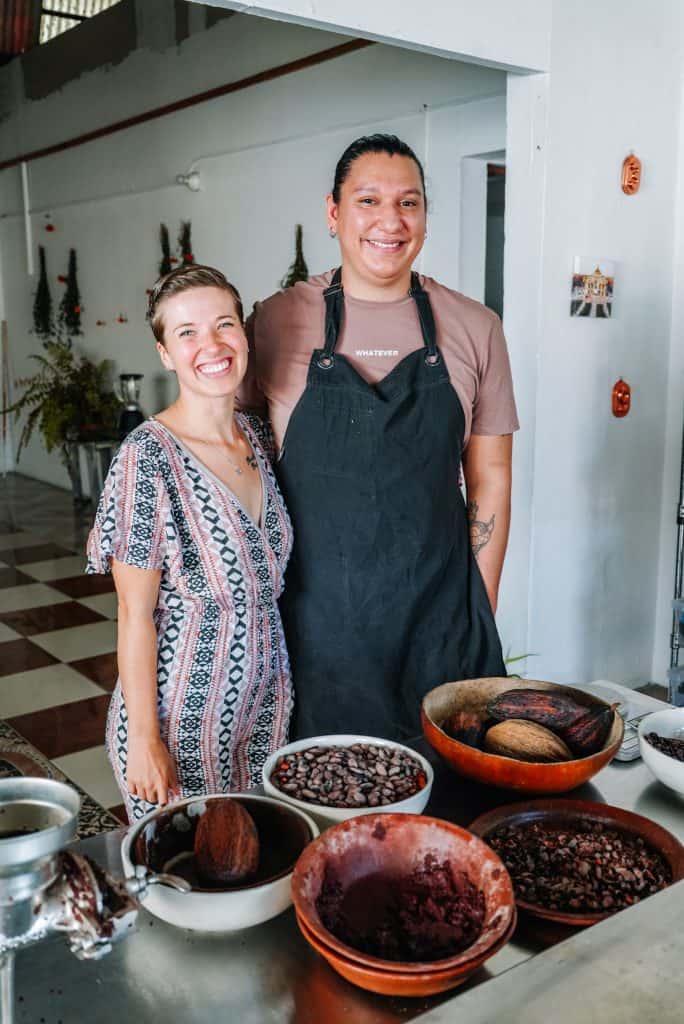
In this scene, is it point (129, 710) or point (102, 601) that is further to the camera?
point (102, 601)

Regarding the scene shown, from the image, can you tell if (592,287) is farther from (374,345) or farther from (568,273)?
(374,345)

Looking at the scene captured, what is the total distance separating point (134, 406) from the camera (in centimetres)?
744

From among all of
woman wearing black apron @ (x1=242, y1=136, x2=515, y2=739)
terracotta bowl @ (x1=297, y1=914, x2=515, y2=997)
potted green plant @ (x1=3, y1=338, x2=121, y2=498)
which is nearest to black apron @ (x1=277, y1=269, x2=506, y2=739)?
woman wearing black apron @ (x1=242, y1=136, x2=515, y2=739)

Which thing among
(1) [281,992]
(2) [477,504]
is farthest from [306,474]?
(1) [281,992]

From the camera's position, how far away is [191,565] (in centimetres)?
172

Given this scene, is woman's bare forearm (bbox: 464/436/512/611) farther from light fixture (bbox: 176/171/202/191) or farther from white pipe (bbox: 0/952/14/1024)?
light fixture (bbox: 176/171/202/191)

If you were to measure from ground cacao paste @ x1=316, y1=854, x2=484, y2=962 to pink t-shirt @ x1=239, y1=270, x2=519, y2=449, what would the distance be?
1.13 m

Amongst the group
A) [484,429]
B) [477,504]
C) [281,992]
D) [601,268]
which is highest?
[601,268]

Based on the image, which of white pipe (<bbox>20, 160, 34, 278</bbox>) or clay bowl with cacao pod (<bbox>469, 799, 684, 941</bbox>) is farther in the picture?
white pipe (<bbox>20, 160, 34, 278</bbox>)

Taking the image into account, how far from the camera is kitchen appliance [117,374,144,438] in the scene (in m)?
7.23

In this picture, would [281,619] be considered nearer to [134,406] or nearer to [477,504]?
[477,504]

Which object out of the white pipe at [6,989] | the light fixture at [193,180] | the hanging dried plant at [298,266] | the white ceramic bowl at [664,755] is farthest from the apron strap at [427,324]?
the light fixture at [193,180]

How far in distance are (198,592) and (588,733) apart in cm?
72

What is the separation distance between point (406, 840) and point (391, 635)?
94 centimetres
